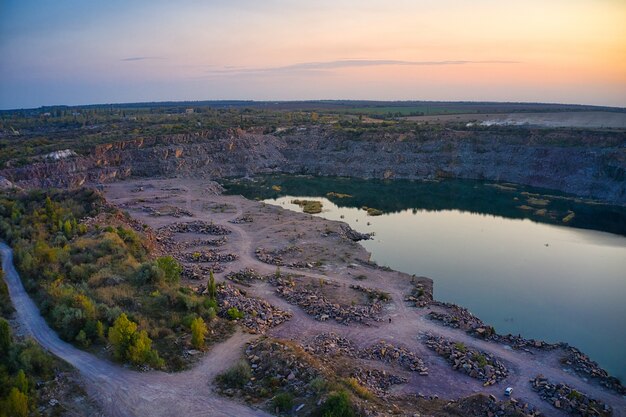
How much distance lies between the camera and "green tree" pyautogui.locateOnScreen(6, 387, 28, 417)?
1262 cm

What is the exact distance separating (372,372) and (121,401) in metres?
8.54

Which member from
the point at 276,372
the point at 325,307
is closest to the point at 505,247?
the point at 325,307

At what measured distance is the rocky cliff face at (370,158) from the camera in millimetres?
55062

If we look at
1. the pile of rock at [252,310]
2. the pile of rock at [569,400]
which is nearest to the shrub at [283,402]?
the pile of rock at [252,310]

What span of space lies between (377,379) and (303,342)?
12.5 ft

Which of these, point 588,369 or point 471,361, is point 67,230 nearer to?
point 471,361

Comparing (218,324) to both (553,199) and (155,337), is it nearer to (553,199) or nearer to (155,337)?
(155,337)

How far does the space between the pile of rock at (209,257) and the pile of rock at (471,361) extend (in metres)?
14.5

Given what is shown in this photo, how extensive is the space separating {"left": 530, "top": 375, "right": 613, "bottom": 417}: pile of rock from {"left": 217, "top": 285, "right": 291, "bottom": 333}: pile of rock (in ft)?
35.2

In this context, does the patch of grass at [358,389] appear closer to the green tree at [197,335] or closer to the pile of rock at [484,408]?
the pile of rock at [484,408]

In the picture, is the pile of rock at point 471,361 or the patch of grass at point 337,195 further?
the patch of grass at point 337,195

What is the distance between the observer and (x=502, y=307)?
1005 inches

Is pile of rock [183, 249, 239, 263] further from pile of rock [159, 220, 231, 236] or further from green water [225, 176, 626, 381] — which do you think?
green water [225, 176, 626, 381]

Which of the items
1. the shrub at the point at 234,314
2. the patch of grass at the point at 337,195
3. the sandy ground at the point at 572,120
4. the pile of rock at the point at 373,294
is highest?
the sandy ground at the point at 572,120
